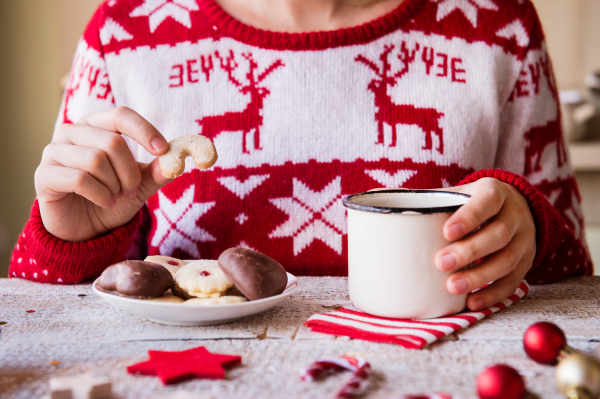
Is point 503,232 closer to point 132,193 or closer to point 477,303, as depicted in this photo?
point 477,303

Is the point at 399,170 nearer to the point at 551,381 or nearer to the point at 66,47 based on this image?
the point at 551,381

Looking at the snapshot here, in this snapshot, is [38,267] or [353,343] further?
[38,267]

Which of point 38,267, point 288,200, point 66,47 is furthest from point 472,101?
point 66,47

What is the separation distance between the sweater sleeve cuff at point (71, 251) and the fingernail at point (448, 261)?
516mm

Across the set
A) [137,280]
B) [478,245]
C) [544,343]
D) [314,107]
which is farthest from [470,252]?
[314,107]

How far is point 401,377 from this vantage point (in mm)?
438

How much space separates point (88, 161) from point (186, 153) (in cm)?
12

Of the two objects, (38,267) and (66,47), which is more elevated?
(66,47)

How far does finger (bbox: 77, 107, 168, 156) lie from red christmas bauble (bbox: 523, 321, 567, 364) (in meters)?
0.45

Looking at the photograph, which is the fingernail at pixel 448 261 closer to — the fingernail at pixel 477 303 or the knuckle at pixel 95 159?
the fingernail at pixel 477 303

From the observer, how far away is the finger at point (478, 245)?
0.53 metres

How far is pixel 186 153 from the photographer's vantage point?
0.66 metres

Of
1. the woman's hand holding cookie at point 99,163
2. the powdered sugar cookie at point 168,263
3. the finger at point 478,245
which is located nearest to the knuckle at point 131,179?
the woman's hand holding cookie at point 99,163

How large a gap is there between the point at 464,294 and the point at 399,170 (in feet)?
1.49
